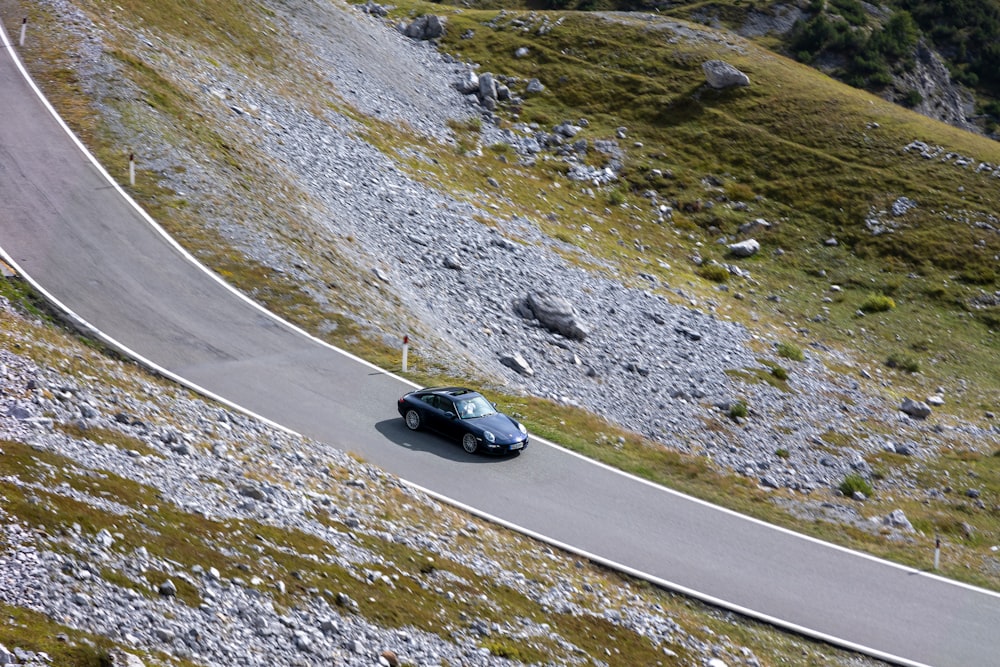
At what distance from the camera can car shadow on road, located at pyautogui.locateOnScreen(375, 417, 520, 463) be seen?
81.6 feet

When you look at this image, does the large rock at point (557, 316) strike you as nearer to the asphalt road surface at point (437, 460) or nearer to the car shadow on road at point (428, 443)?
the asphalt road surface at point (437, 460)

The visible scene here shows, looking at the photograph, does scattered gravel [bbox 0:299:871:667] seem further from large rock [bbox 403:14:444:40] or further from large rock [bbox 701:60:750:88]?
large rock [bbox 403:14:444:40]

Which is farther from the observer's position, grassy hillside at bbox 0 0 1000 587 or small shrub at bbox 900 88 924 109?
small shrub at bbox 900 88 924 109

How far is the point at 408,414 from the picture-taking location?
1014 inches

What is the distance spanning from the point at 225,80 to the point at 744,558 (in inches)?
1469

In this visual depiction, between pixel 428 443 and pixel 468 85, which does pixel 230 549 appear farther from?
pixel 468 85

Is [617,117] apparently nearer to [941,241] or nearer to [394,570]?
[941,241]

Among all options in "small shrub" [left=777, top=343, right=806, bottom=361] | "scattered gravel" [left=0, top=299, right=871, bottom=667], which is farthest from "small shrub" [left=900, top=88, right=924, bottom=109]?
"scattered gravel" [left=0, top=299, right=871, bottom=667]

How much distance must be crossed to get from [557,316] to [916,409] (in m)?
15.5

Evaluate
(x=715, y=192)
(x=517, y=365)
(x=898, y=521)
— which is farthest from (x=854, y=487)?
(x=715, y=192)

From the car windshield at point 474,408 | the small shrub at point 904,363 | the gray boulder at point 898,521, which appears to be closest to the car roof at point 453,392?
the car windshield at point 474,408

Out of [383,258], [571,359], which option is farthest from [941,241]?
[383,258]

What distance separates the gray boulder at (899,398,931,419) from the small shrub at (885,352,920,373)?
586 cm

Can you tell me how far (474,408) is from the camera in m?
25.9
